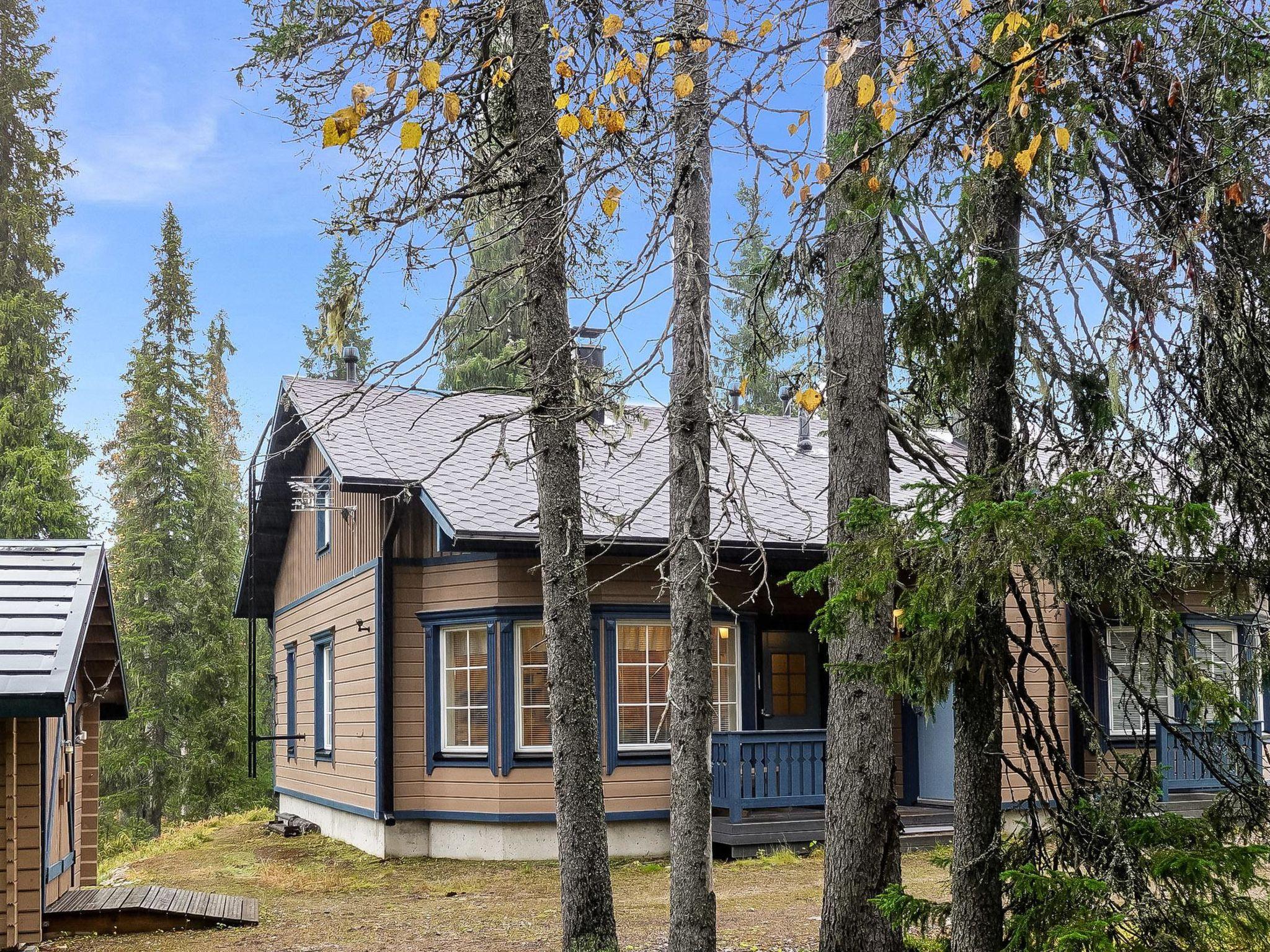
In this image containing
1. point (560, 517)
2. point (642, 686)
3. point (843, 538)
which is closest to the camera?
point (843, 538)

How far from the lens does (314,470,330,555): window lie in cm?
1689

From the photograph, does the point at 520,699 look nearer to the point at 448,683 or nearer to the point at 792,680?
the point at 448,683

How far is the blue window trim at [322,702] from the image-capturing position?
16.8 m

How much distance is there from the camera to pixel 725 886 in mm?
11445

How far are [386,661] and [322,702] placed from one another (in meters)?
4.21

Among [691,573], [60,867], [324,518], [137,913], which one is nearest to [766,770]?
[137,913]

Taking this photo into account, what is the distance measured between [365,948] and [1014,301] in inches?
271

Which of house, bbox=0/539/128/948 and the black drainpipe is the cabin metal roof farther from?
the black drainpipe

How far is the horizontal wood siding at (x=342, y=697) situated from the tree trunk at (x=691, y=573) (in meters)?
7.78

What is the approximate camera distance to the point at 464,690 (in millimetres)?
14117

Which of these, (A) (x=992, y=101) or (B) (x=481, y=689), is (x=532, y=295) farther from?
(B) (x=481, y=689)

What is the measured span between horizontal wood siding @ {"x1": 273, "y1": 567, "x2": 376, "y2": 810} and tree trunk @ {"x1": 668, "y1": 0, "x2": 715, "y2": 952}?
7781 millimetres

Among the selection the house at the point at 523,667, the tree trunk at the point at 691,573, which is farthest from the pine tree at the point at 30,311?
the tree trunk at the point at 691,573

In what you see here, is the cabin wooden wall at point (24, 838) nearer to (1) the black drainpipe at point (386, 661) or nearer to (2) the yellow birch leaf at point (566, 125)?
(1) the black drainpipe at point (386, 661)
